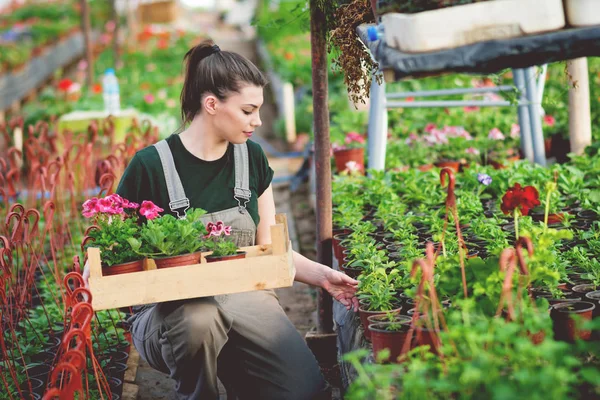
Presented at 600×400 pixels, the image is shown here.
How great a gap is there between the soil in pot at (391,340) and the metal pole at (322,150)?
1235mm

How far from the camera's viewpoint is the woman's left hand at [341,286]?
3.12 meters

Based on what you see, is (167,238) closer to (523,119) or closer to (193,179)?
(193,179)

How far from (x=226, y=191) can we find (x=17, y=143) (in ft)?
14.8

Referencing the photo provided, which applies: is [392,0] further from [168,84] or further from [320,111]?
[168,84]

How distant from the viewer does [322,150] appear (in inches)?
147

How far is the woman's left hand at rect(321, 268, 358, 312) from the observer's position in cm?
312

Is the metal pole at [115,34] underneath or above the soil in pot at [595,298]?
above

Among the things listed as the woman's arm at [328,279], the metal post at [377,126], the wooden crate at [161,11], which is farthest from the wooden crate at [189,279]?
the wooden crate at [161,11]

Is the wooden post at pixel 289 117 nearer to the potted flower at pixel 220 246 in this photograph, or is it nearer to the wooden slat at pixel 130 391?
the wooden slat at pixel 130 391

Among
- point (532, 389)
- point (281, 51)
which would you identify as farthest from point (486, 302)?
point (281, 51)

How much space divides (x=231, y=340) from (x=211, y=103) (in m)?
0.92

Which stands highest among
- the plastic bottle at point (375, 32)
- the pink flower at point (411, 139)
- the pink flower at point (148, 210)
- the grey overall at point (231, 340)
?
the pink flower at point (411, 139)

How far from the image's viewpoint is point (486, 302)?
2291 millimetres

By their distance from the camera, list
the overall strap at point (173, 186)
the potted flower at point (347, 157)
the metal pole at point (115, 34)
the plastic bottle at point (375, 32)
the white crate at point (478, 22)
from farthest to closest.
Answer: the metal pole at point (115, 34) < the potted flower at point (347, 157) < the overall strap at point (173, 186) < the plastic bottle at point (375, 32) < the white crate at point (478, 22)
